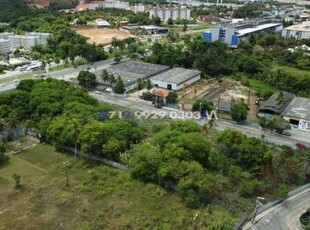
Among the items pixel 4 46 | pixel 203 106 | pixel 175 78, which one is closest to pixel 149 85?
pixel 175 78

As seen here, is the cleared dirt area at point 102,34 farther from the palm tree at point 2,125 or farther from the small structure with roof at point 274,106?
the palm tree at point 2,125

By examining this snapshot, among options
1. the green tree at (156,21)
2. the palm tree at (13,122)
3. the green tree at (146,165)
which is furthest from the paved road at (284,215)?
the green tree at (156,21)

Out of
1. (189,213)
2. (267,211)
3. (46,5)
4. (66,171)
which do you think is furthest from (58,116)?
(46,5)

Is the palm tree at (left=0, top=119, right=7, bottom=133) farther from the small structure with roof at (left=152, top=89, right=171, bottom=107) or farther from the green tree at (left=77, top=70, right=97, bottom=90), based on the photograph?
the small structure with roof at (left=152, top=89, right=171, bottom=107)

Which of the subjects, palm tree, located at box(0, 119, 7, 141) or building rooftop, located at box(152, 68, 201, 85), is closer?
palm tree, located at box(0, 119, 7, 141)

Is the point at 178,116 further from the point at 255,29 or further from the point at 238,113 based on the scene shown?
the point at 255,29

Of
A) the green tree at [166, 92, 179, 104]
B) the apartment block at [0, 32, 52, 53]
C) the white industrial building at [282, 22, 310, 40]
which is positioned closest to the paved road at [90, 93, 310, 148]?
the green tree at [166, 92, 179, 104]

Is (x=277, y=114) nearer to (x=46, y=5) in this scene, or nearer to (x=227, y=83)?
(x=227, y=83)
